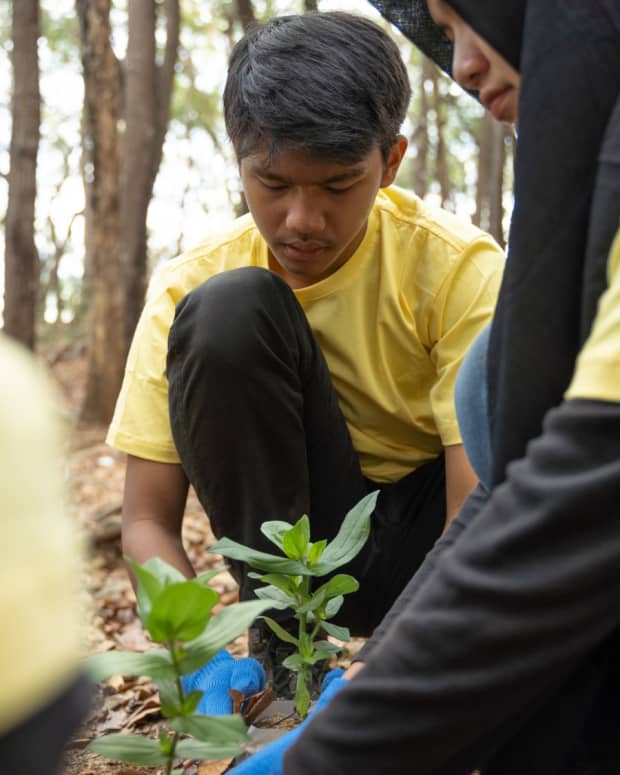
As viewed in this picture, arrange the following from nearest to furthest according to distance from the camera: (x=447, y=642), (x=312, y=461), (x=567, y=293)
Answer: (x=447, y=642)
(x=567, y=293)
(x=312, y=461)

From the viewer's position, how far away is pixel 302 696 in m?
1.46

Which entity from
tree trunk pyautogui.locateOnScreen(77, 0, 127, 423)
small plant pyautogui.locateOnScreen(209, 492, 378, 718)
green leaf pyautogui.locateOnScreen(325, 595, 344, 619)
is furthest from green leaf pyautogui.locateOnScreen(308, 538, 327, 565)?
tree trunk pyautogui.locateOnScreen(77, 0, 127, 423)

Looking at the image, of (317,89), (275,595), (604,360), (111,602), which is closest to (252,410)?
(275,595)

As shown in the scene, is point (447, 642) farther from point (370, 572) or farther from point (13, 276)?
point (13, 276)

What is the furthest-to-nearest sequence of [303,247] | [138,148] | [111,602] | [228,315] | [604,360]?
[138,148] → [111,602] → [303,247] → [228,315] → [604,360]

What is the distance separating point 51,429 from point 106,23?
6456mm

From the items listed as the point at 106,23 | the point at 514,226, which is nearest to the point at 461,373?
the point at 514,226

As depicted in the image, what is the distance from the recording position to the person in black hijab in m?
0.85

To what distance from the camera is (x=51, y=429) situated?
0.67m

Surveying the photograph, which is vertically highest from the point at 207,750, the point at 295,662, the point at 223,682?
the point at 207,750

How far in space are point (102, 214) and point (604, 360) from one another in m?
6.44

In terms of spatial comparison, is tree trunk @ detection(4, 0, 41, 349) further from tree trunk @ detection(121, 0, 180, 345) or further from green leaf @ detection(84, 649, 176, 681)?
green leaf @ detection(84, 649, 176, 681)

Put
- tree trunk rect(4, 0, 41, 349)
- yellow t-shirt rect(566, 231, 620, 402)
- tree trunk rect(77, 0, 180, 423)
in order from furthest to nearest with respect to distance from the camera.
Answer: tree trunk rect(77, 0, 180, 423), tree trunk rect(4, 0, 41, 349), yellow t-shirt rect(566, 231, 620, 402)

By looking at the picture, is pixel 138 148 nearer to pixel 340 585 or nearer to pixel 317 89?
pixel 317 89
